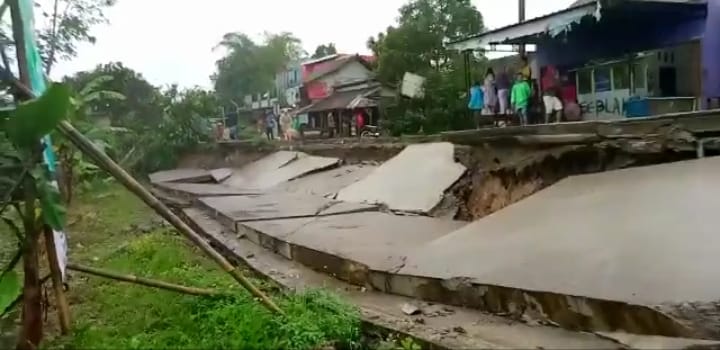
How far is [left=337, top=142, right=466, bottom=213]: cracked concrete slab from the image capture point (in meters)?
6.87

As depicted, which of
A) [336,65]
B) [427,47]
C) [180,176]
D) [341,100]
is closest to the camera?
[180,176]

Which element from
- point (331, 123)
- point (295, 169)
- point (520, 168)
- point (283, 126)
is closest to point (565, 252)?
point (520, 168)

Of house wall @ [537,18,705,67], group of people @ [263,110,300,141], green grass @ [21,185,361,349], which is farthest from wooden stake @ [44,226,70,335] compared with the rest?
group of people @ [263,110,300,141]

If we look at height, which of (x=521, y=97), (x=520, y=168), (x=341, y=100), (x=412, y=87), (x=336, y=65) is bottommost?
(x=520, y=168)

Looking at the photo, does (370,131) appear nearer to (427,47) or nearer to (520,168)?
(427,47)

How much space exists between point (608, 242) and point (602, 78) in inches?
380

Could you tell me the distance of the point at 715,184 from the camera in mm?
3922

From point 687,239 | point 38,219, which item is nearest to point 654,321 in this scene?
point 687,239

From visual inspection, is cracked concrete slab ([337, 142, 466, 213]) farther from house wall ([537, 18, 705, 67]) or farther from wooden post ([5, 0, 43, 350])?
house wall ([537, 18, 705, 67])

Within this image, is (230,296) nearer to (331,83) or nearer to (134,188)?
(134,188)

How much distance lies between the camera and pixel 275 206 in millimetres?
8297

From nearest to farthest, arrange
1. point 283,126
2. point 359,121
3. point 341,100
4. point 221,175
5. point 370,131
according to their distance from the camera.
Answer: point 221,175 < point 370,131 < point 359,121 < point 283,126 < point 341,100

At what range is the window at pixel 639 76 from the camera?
11.5m

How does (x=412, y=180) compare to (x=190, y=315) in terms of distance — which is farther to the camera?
(x=412, y=180)
